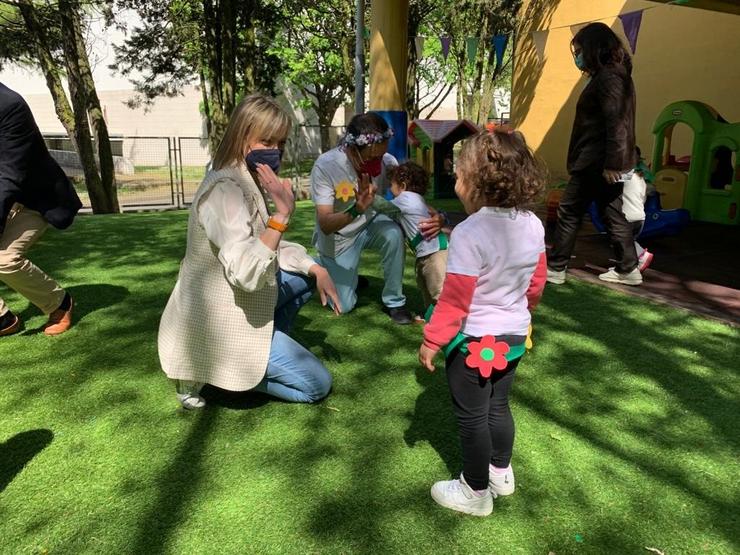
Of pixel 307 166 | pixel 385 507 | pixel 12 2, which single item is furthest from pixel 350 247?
pixel 307 166

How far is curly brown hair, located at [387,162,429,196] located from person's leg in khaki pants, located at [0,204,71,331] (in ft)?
7.73

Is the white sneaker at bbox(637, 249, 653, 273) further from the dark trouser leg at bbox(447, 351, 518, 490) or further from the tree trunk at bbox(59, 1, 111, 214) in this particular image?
the tree trunk at bbox(59, 1, 111, 214)

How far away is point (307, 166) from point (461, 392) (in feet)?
104

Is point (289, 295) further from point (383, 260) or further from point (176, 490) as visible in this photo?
point (383, 260)

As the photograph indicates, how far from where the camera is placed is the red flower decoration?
206cm

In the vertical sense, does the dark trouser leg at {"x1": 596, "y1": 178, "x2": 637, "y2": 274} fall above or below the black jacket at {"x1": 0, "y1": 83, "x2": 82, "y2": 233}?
below

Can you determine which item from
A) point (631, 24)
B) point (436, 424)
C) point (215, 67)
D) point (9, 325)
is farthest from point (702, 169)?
point (215, 67)

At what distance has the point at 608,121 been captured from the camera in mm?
4871

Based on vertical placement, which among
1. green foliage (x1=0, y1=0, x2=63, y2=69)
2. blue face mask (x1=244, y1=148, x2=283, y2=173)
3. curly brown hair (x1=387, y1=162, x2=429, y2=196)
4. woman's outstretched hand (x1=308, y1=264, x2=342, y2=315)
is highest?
green foliage (x1=0, y1=0, x2=63, y2=69)

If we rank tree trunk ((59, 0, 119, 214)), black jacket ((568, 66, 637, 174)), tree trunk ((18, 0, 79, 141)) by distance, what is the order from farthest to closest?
tree trunk ((18, 0, 79, 141)) < tree trunk ((59, 0, 119, 214)) < black jacket ((568, 66, 637, 174))

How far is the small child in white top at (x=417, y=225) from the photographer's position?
13.2 ft

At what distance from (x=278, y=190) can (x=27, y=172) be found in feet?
6.57

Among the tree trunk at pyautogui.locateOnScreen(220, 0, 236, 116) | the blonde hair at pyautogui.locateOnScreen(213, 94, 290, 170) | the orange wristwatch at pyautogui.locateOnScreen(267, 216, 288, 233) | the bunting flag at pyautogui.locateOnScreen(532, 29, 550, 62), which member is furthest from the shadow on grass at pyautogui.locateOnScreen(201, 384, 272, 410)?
the tree trunk at pyautogui.locateOnScreen(220, 0, 236, 116)

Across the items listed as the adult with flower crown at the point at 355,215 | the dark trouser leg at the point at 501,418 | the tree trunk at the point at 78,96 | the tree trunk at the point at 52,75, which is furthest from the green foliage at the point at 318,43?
the dark trouser leg at the point at 501,418
